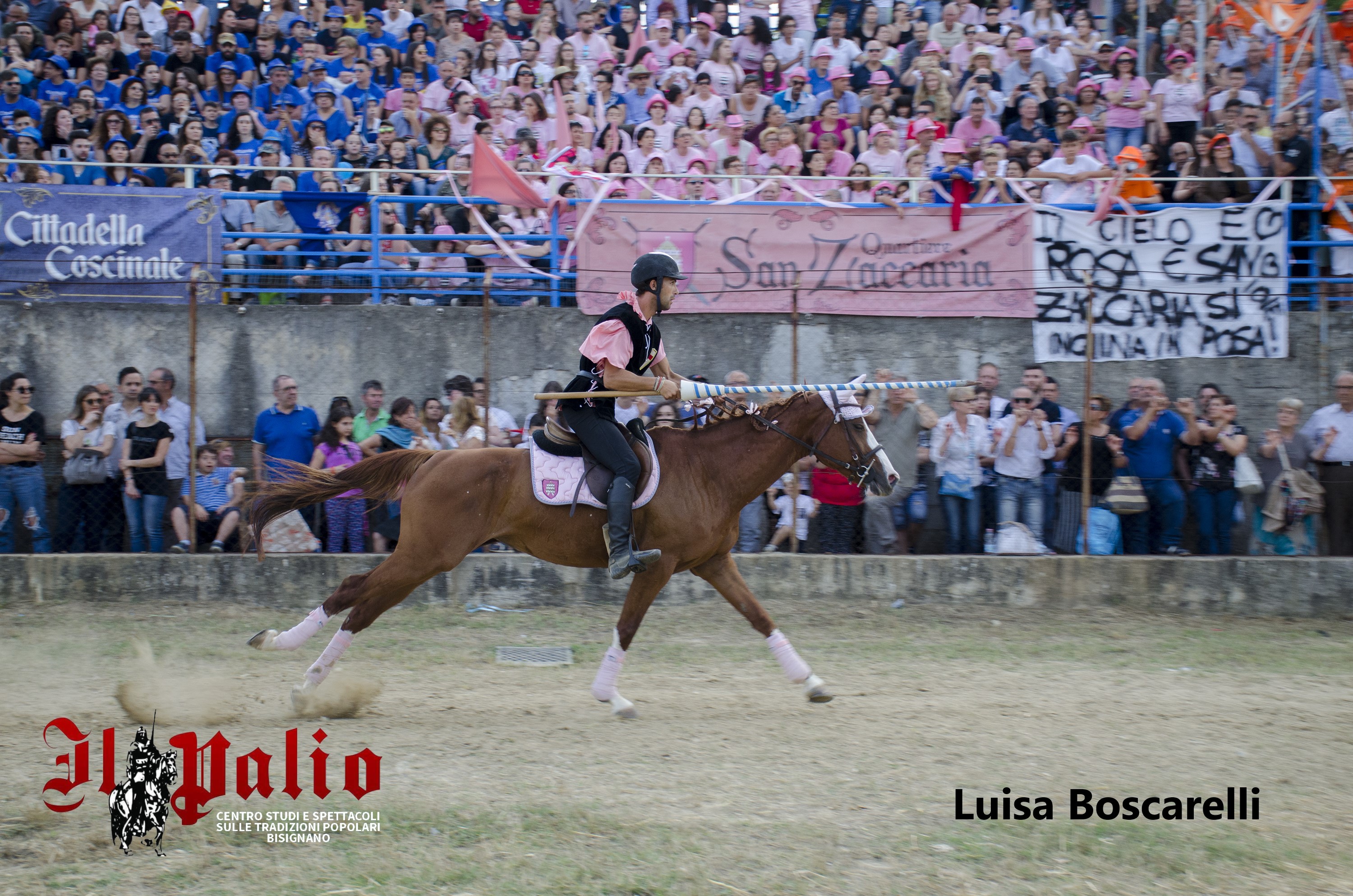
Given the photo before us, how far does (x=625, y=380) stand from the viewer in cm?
736

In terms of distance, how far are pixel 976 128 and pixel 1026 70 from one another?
177 cm

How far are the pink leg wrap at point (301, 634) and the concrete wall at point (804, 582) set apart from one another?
372 centimetres

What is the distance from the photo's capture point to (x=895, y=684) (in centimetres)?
843

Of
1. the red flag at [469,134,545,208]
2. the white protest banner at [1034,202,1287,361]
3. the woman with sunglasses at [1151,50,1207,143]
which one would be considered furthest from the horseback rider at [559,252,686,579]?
the woman with sunglasses at [1151,50,1207,143]

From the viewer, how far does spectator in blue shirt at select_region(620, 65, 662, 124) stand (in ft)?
50.4

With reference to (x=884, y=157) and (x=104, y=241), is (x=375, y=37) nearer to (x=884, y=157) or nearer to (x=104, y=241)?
(x=104, y=241)

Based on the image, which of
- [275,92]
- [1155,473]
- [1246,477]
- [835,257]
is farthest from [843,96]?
[275,92]

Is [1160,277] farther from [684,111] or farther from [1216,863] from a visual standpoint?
[1216,863]

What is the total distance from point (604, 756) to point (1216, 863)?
315cm

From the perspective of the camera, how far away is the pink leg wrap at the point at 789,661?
7684 millimetres

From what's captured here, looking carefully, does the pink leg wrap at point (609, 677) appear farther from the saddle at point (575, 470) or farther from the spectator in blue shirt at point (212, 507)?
the spectator in blue shirt at point (212, 507)

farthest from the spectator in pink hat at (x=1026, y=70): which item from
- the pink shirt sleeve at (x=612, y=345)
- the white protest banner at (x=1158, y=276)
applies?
the pink shirt sleeve at (x=612, y=345)

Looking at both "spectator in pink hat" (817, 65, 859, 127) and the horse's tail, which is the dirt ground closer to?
the horse's tail

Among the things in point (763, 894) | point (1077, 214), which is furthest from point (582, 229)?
point (763, 894)
